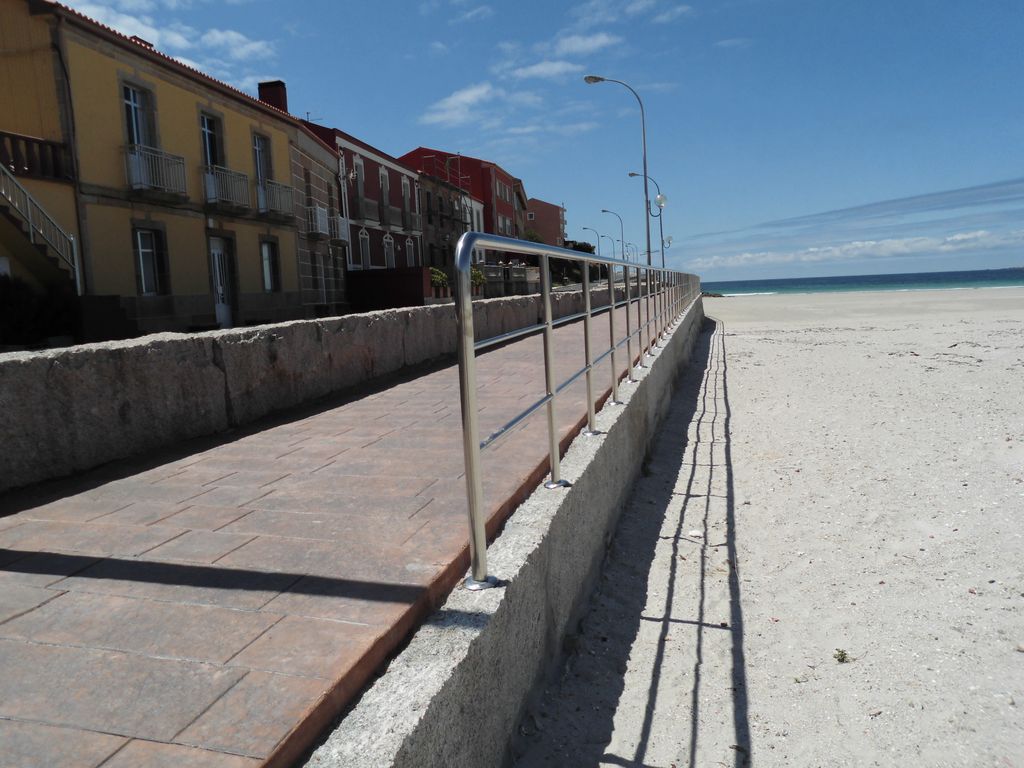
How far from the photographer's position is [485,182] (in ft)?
172

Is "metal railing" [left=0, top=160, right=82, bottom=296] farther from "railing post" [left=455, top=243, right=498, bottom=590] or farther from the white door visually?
"railing post" [left=455, top=243, right=498, bottom=590]

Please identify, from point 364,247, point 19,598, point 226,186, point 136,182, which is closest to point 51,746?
point 19,598

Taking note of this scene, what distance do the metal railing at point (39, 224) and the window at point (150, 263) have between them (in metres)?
1.78

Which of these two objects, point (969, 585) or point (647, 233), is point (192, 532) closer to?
point (969, 585)

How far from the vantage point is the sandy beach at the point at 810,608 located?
2.72 m

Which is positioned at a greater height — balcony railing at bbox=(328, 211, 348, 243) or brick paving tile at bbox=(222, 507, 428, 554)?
balcony railing at bbox=(328, 211, 348, 243)

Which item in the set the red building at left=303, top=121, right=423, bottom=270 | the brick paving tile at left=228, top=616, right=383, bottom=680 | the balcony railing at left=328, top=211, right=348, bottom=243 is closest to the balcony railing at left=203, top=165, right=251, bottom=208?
the balcony railing at left=328, top=211, right=348, bottom=243

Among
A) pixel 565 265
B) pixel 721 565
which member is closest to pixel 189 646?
pixel 565 265

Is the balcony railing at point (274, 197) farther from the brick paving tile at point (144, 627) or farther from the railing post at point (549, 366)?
the brick paving tile at point (144, 627)

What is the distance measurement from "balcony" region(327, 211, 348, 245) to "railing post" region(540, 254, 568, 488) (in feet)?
78.7

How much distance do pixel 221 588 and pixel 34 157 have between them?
15124 mm

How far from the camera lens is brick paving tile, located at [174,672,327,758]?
1461 mm

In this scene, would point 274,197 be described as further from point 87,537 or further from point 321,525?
point 321,525

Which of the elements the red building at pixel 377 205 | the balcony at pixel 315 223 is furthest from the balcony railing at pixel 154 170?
the red building at pixel 377 205
